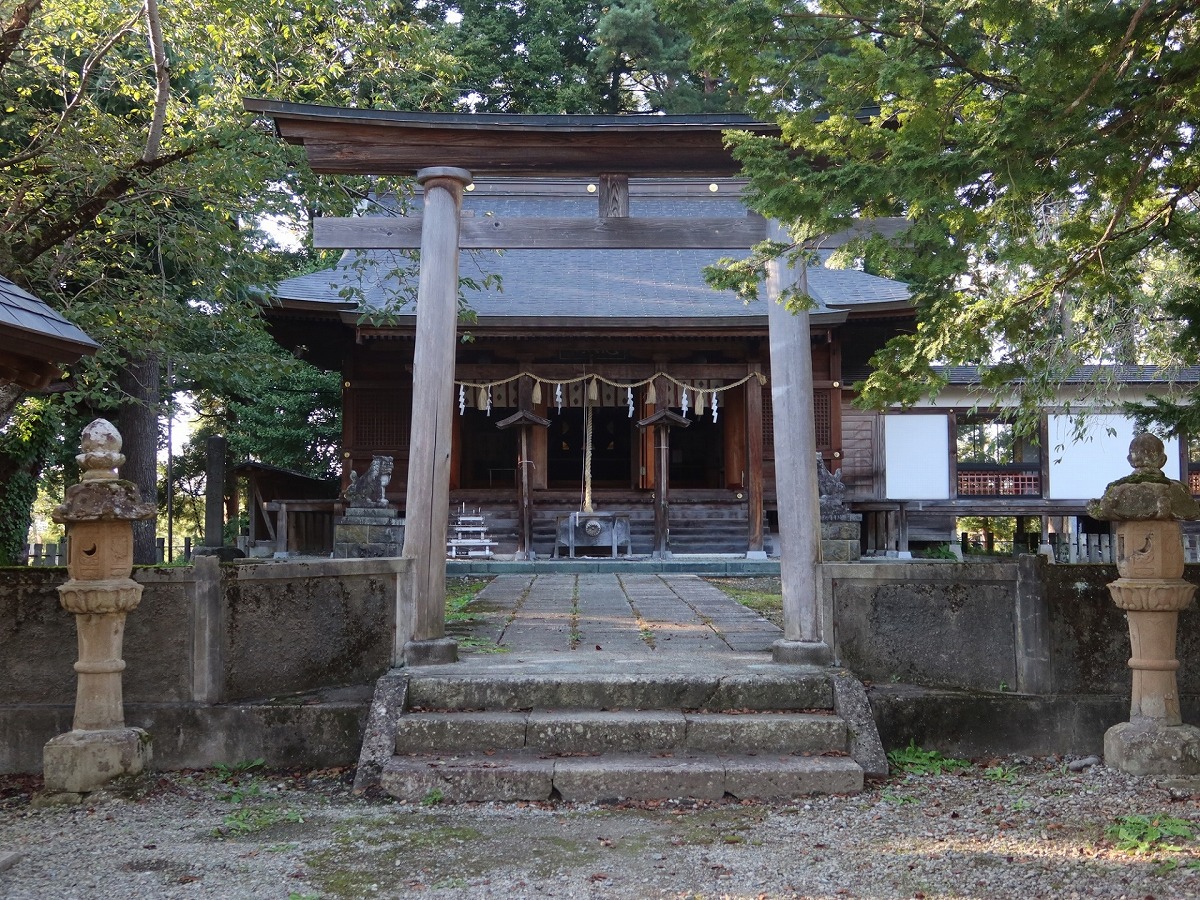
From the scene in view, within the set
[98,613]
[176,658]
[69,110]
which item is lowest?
[176,658]

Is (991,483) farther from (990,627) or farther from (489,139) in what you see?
(489,139)

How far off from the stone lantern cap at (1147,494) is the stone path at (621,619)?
7.65 feet

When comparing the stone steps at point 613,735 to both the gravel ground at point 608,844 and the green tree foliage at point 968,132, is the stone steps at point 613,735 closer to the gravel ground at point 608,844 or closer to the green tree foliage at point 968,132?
the gravel ground at point 608,844

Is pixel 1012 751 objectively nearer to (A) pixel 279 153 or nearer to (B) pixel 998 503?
(A) pixel 279 153

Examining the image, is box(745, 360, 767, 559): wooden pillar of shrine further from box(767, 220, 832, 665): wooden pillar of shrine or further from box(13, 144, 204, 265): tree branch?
box(13, 144, 204, 265): tree branch

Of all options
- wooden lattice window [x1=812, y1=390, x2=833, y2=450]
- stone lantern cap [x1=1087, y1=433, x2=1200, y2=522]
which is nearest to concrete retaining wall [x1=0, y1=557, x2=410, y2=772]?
stone lantern cap [x1=1087, y1=433, x2=1200, y2=522]

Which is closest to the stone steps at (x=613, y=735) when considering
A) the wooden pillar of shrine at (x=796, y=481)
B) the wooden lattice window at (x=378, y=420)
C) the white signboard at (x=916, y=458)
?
the wooden pillar of shrine at (x=796, y=481)

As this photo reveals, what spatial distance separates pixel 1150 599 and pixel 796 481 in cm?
203

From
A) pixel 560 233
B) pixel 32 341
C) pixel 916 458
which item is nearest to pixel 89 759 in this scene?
pixel 32 341

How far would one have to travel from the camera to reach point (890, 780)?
4.89 m

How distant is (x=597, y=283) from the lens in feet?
56.1

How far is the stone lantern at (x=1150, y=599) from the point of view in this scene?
4766 millimetres

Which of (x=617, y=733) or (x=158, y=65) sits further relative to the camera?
(x=158, y=65)

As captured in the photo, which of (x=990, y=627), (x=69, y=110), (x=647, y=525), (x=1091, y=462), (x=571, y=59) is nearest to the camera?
(x=990, y=627)
